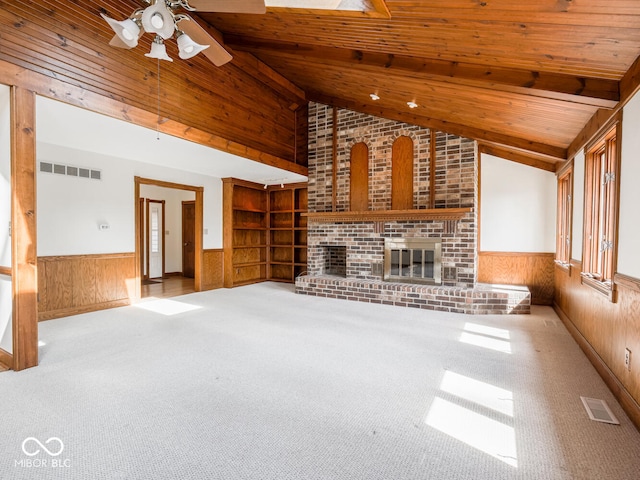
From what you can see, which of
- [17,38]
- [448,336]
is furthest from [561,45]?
[17,38]

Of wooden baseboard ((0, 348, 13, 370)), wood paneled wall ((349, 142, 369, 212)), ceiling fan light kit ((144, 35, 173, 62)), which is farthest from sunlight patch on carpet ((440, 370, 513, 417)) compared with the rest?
wood paneled wall ((349, 142, 369, 212))

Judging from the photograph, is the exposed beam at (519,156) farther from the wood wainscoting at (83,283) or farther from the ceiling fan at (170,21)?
the wood wainscoting at (83,283)

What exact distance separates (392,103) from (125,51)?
365cm

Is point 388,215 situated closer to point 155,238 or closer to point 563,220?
point 563,220

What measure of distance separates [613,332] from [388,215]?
3679 millimetres

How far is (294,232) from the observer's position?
805cm

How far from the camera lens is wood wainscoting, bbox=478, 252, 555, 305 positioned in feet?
18.6

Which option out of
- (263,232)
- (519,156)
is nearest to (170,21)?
(519,156)

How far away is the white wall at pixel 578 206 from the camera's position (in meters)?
3.87

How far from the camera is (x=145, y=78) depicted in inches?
155

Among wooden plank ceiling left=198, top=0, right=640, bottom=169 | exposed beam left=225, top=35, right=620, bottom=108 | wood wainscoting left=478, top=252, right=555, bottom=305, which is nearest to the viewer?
wooden plank ceiling left=198, top=0, right=640, bottom=169

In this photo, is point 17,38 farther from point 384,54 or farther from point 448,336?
point 448,336

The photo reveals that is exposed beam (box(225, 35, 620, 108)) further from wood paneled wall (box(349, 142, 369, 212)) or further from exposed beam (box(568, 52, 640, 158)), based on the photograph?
wood paneled wall (box(349, 142, 369, 212))

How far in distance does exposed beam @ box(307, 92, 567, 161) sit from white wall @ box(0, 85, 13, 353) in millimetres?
4817
